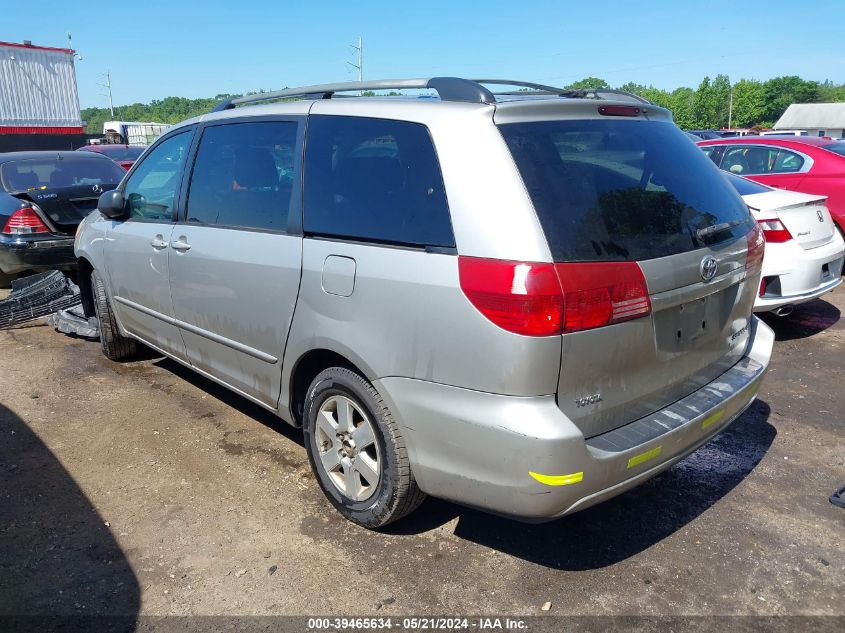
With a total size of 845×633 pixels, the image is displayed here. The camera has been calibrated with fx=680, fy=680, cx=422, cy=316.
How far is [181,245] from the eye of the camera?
392cm

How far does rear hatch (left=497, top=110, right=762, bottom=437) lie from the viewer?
7.83ft

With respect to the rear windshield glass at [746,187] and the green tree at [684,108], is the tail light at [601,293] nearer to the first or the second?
the rear windshield glass at [746,187]

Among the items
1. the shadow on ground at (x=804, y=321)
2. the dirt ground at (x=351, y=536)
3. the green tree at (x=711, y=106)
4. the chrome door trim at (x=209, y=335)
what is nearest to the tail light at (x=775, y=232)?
the shadow on ground at (x=804, y=321)

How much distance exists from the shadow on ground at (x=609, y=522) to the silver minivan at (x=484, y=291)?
0.46 meters

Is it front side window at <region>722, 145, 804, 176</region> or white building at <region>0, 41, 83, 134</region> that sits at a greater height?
white building at <region>0, 41, 83, 134</region>

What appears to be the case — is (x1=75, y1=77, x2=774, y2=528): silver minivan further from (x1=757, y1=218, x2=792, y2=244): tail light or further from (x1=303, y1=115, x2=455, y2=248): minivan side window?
(x1=757, y1=218, x2=792, y2=244): tail light

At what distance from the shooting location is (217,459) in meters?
3.85

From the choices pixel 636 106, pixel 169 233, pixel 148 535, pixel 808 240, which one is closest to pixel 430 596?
pixel 148 535

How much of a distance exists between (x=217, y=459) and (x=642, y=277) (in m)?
2.58

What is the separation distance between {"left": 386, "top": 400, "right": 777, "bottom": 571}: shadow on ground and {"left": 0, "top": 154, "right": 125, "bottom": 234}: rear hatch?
5803mm

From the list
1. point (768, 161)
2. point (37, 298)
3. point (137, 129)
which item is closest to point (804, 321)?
point (768, 161)

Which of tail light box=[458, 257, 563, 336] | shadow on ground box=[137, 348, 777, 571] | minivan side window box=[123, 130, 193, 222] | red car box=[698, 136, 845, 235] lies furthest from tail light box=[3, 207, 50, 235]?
red car box=[698, 136, 845, 235]

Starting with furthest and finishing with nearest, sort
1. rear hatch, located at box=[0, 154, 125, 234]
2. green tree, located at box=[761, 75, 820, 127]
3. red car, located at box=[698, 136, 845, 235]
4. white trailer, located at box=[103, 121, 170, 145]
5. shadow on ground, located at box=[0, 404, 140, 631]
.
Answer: green tree, located at box=[761, 75, 820, 127], white trailer, located at box=[103, 121, 170, 145], red car, located at box=[698, 136, 845, 235], rear hatch, located at box=[0, 154, 125, 234], shadow on ground, located at box=[0, 404, 140, 631]

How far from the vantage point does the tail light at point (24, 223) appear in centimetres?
711
